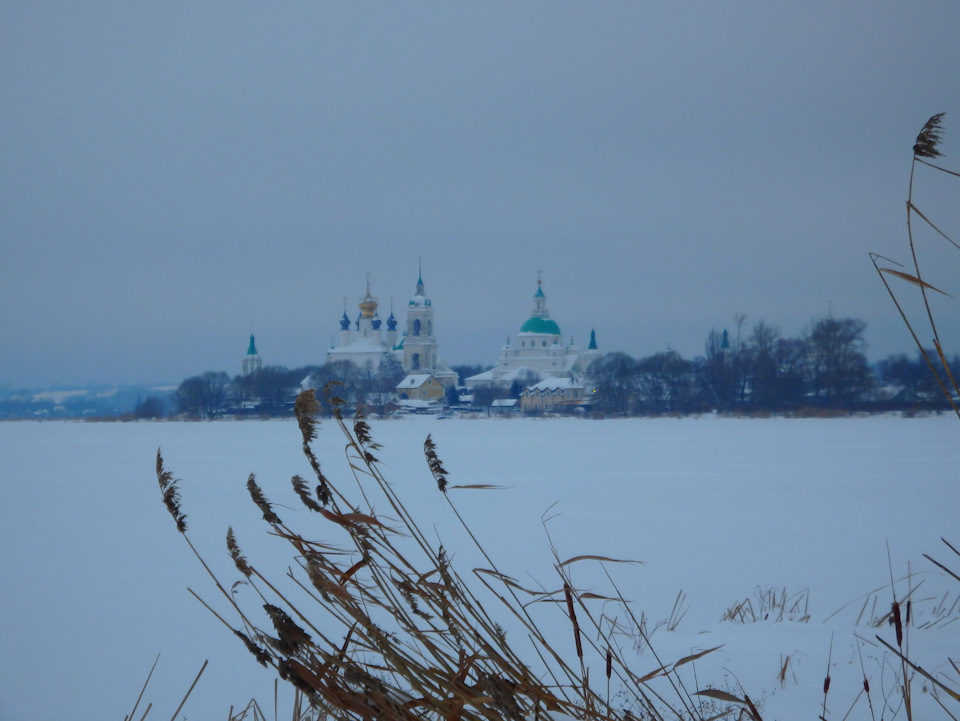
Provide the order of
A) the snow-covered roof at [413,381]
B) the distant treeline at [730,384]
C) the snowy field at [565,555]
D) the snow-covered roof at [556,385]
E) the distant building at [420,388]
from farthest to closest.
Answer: the snow-covered roof at [413,381], the distant building at [420,388], the snow-covered roof at [556,385], the distant treeline at [730,384], the snowy field at [565,555]

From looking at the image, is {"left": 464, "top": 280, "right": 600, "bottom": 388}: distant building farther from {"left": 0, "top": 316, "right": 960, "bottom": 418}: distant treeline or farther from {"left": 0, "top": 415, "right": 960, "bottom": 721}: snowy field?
{"left": 0, "top": 415, "right": 960, "bottom": 721}: snowy field

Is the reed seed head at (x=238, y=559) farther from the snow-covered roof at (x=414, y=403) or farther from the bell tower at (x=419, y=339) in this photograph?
the bell tower at (x=419, y=339)

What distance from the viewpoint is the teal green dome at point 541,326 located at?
98.1 m

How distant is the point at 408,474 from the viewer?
1526cm

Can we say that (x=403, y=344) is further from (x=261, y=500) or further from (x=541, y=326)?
(x=261, y=500)

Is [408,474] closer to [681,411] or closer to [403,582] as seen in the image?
[403,582]

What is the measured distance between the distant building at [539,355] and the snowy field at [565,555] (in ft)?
248

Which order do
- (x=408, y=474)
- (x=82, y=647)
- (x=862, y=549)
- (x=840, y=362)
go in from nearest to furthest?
(x=82, y=647) → (x=862, y=549) → (x=408, y=474) → (x=840, y=362)

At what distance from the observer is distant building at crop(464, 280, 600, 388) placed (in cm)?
9281

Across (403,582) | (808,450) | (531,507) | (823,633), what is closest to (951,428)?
(808,450)

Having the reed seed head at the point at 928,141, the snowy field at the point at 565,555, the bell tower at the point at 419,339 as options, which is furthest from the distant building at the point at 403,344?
the reed seed head at the point at 928,141

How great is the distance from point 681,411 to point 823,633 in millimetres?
52758

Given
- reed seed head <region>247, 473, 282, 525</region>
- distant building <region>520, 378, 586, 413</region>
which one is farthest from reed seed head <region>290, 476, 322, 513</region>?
distant building <region>520, 378, 586, 413</region>

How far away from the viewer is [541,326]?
98062 mm
